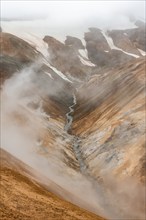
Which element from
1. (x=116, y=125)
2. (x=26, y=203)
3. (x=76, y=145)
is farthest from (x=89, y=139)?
(x=26, y=203)

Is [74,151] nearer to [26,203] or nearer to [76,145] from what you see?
[76,145]

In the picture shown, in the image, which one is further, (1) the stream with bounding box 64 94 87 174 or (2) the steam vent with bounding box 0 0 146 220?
(1) the stream with bounding box 64 94 87 174

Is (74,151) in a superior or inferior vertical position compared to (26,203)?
superior

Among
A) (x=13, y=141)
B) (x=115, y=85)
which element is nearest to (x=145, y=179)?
(x=13, y=141)

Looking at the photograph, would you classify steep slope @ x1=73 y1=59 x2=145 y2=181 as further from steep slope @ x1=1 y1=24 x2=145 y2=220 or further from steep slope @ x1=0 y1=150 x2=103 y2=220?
steep slope @ x1=0 y1=150 x2=103 y2=220

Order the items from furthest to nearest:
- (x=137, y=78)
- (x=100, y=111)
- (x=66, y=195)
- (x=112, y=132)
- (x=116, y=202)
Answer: (x=137, y=78)
(x=100, y=111)
(x=112, y=132)
(x=116, y=202)
(x=66, y=195)

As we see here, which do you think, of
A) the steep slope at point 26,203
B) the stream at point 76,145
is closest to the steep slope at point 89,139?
the stream at point 76,145

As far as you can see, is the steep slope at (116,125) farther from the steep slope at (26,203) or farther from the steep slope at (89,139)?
the steep slope at (26,203)

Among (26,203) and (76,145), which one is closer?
(26,203)

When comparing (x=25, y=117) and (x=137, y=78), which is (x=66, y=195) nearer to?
(x=25, y=117)

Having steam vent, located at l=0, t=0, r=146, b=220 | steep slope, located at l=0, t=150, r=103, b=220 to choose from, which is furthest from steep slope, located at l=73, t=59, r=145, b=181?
steep slope, located at l=0, t=150, r=103, b=220

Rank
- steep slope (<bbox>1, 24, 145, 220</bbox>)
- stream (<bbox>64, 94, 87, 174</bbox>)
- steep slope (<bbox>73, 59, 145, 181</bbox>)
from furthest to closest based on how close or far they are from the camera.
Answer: stream (<bbox>64, 94, 87, 174</bbox>)
steep slope (<bbox>73, 59, 145, 181</bbox>)
steep slope (<bbox>1, 24, 145, 220</bbox>)
